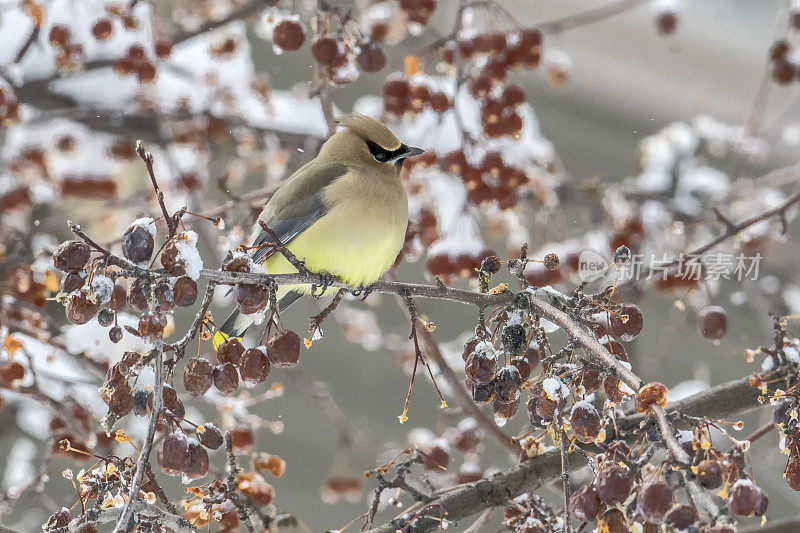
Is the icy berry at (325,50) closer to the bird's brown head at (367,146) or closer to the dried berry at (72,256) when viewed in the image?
the bird's brown head at (367,146)

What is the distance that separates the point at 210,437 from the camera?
4.32ft

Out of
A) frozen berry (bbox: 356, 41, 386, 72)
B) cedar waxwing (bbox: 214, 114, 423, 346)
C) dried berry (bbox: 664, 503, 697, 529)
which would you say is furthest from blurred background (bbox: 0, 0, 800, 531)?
dried berry (bbox: 664, 503, 697, 529)

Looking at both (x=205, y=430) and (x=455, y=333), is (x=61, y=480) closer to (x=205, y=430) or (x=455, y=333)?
(x=455, y=333)

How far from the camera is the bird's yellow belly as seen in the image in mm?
1930

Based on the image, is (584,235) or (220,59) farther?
(584,235)

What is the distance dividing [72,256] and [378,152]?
1.18 metres

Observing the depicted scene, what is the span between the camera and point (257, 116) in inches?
144

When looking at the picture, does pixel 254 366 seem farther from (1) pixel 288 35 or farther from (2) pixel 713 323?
(2) pixel 713 323

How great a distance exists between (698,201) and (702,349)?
0.97 meters

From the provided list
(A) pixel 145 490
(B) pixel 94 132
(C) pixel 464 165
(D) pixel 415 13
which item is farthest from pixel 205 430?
(B) pixel 94 132

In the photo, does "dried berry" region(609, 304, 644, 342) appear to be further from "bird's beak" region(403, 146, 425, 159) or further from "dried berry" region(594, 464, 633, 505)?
"bird's beak" region(403, 146, 425, 159)

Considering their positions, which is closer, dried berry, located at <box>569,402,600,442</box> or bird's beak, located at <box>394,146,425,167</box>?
dried berry, located at <box>569,402,600,442</box>

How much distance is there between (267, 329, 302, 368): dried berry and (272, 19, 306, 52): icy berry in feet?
3.32

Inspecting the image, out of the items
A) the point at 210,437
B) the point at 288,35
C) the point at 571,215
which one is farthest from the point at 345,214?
the point at 571,215
